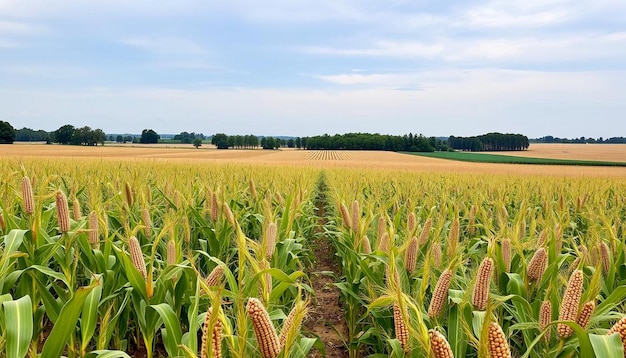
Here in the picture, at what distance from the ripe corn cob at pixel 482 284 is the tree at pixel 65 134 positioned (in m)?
110

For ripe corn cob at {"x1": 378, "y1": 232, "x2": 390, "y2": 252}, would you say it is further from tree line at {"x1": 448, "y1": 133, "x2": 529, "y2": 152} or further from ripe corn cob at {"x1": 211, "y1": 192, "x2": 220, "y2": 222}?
tree line at {"x1": 448, "y1": 133, "x2": 529, "y2": 152}

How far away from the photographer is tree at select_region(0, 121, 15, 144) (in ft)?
266

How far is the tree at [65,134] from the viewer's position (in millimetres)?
96875

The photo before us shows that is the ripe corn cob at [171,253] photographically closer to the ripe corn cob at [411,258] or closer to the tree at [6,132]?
the ripe corn cob at [411,258]

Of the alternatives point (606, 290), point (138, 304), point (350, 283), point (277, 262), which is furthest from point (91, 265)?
point (606, 290)

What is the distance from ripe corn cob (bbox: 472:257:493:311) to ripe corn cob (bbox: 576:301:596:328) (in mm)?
422

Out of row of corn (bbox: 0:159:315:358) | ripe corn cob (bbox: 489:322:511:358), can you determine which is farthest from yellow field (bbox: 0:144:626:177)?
ripe corn cob (bbox: 489:322:511:358)

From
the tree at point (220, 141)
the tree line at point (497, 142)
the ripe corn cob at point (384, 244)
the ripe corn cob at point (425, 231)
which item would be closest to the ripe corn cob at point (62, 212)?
the ripe corn cob at point (384, 244)

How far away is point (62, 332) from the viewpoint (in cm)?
184

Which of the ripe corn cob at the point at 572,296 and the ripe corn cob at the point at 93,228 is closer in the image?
the ripe corn cob at the point at 572,296

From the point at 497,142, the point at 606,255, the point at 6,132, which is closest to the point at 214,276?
the point at 606,255

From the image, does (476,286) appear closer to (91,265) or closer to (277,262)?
(277,262)

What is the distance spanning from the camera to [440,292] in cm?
211

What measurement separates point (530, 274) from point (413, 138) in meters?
120
